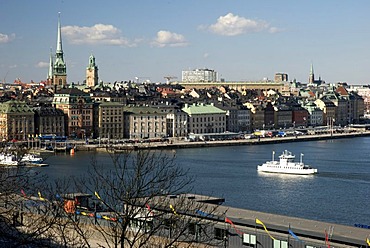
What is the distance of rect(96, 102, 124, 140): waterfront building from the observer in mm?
40219

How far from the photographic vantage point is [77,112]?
39719 mm

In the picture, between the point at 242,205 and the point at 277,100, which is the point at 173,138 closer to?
the point at 277,100

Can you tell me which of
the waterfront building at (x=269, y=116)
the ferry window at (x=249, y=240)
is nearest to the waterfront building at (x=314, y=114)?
the waterfront building at (x=269, y=116)

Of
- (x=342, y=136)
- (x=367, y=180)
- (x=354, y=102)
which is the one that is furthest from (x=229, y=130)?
(x=367, y=180)

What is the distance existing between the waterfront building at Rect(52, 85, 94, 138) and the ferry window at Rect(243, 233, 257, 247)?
28.7 metres

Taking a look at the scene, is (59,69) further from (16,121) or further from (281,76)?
(281,76)

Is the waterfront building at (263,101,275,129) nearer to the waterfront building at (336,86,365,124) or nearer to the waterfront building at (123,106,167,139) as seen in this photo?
the waterfront building at (123,106,167,139)

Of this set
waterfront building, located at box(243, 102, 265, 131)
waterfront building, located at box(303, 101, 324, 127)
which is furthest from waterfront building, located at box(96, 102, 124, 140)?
waterfront building, located at box(303, 101, 324, 127)

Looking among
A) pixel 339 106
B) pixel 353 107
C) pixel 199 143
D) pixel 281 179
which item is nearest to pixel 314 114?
pixel 339 106

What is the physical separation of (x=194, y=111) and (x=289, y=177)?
19775 mm

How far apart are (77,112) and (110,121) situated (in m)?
1.68

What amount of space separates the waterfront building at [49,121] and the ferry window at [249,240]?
27.5m

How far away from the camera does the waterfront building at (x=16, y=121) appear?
121 feet

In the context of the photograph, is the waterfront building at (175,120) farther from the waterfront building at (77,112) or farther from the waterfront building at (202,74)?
the waterfront building at (202,74)
